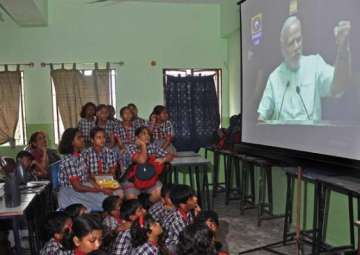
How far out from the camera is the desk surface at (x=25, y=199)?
2178 millimetres

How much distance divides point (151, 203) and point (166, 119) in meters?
1.66

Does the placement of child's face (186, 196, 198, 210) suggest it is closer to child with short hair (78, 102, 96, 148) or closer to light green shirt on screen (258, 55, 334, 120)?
light green shirt on screen (258, 55, 334, 120)

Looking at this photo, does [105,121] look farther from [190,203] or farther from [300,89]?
[300,89]

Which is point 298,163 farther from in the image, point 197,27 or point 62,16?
point 62,16

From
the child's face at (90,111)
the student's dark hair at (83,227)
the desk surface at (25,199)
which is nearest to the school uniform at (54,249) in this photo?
the student's dark hair at (83,227)

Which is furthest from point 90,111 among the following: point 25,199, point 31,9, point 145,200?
point 25,199

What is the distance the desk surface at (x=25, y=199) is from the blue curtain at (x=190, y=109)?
270 cm

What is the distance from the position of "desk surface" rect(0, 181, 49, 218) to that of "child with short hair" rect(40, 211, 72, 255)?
19 cm

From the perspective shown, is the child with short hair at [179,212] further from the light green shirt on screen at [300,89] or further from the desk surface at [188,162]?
the desk surface at [188,162]

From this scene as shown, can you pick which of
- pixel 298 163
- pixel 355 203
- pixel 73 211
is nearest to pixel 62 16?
pixel 73 211

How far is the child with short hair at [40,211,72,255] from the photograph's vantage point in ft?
6.73

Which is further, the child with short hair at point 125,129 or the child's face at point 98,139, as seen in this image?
the child with short hair at point 125,129

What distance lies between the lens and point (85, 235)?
1.81 meters

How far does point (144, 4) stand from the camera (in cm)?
536
